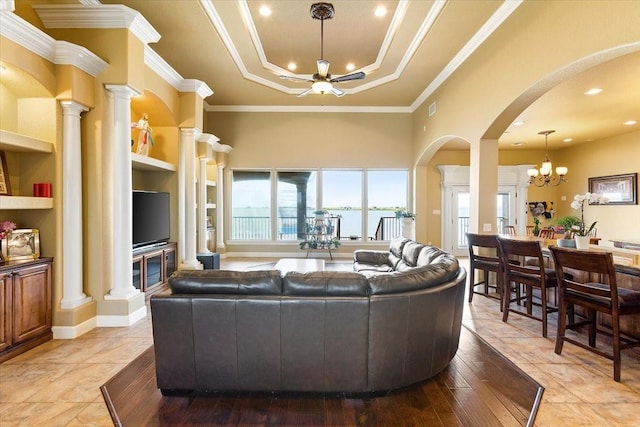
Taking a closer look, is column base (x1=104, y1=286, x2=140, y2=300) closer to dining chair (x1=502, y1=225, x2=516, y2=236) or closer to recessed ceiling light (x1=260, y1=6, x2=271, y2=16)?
recessed ceiling light (x1=260, y1=6, x2=271, y2=16)

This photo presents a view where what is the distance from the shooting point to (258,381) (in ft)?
7.56

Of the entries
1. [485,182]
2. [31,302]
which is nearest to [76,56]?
[31,302]

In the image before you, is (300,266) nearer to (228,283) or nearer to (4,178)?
(228,283)

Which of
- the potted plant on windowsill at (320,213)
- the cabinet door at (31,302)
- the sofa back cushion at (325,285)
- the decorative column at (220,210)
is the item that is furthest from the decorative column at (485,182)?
the decorative column at (220,210)

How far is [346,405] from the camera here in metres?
2.25

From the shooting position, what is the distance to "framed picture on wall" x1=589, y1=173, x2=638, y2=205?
25.9 ft

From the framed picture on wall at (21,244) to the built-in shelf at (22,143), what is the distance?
2.54 ft

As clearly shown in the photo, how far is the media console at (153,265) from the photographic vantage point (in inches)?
177

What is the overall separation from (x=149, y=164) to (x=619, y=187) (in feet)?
33.8

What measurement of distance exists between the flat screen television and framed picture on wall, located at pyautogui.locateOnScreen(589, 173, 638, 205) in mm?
9324

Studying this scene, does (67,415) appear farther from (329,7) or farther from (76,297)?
(329,7)

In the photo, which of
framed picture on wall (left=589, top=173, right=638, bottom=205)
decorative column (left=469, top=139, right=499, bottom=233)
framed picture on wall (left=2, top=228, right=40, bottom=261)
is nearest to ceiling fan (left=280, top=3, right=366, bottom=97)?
decorative column (left=469, top=139, right=499, bottom=233)

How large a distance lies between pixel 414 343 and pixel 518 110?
342 cm

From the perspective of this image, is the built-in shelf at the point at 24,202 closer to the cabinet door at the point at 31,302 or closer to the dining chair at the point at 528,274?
the cabinet door at the point at 31,302
